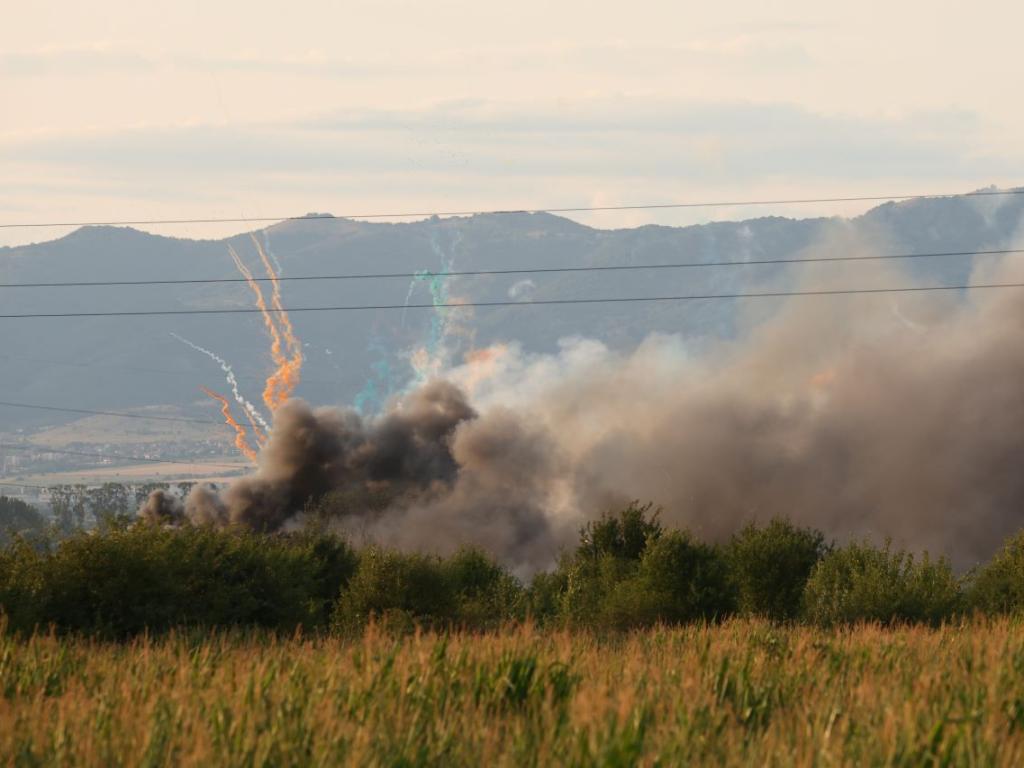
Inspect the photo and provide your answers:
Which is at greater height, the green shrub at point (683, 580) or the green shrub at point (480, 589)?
the green shrub at point (683, 580)

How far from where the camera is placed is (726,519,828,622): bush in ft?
227

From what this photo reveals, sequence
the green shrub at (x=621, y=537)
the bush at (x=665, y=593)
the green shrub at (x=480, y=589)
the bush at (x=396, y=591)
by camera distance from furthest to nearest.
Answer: the green shrub at (x=621, y=537), the bush at (x=665, y=593), the green shrub at (x=480, y=589), the bush at (x=396, y=591)

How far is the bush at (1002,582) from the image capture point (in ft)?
200

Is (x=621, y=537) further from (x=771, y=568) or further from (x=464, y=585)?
(x=771, y=568)

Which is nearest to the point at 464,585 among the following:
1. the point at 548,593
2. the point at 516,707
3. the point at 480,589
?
the point at 480,589

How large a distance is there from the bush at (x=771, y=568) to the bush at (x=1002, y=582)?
8.06 m

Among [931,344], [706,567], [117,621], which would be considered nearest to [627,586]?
[706,567]

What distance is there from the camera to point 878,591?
58.3 metres

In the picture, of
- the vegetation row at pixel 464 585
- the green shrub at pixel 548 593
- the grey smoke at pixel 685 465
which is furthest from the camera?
the grey smoke at pixel 685 465

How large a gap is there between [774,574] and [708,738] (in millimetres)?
51349

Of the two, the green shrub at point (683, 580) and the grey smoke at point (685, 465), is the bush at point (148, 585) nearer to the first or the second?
the green shrub at point (683, 580)

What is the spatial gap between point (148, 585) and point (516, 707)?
28558 mm

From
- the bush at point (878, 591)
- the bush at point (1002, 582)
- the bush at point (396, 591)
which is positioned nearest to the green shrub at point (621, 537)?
the bush at point (396, 591)

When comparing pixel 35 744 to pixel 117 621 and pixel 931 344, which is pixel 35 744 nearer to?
pixel 117 621
